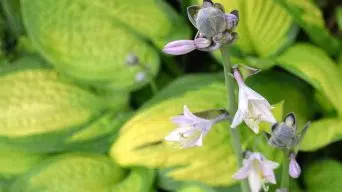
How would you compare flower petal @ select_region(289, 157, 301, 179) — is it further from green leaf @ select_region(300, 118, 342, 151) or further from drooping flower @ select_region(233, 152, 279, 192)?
green leaf @ select_region(300, 118, 342, 151)

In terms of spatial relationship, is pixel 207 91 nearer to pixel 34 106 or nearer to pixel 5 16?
pixel 34 106

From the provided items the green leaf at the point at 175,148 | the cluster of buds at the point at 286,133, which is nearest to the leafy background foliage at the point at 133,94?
the green leaf at the point at 175,148

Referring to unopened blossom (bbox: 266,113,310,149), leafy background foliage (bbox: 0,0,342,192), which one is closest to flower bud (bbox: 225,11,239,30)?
unopened blossom (bbox: 266,113,310,149)

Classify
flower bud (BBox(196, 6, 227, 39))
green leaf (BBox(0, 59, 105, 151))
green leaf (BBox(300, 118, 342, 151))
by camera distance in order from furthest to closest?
green leaf (BBox(0, 59, 105, 151)) < green leaf (BBox(300, 118, 342, 151)) < flower bud (BBox(196, 6, 227, 39))

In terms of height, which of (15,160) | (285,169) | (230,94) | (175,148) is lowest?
(15,160)

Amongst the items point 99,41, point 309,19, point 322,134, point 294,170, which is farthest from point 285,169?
point 99,41

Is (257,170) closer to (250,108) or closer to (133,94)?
(250,108)
